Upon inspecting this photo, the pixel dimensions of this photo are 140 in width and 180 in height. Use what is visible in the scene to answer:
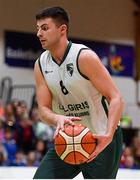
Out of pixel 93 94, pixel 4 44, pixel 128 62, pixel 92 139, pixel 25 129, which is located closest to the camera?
pixel 92 139

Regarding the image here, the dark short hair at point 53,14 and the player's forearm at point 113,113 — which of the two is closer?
the player's forearm at point 113,113

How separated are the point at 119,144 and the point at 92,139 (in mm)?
458

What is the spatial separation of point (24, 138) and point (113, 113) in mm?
7611

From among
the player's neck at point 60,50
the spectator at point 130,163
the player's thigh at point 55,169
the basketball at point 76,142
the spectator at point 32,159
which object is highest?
the player's neck at point 60,50

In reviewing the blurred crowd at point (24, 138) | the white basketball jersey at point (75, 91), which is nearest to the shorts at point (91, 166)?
the white basketball jersey at point (75, 91)

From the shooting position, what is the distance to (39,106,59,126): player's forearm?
3.54 meters

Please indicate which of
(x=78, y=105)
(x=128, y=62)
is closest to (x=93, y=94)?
(x=78, y=105)

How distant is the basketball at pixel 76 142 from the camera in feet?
10.9

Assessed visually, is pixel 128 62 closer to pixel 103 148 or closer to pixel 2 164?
pixel 2 164

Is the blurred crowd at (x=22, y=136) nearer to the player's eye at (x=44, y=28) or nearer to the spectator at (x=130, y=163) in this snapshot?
the spectator at (x=130, y=163)

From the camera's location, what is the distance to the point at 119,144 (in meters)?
3.74

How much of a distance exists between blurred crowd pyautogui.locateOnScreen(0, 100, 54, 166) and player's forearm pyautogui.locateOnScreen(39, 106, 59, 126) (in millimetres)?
5980

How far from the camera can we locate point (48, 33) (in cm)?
353

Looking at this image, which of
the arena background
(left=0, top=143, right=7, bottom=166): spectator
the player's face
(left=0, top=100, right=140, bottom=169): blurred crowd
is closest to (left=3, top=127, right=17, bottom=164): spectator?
(left=0, top=100, right=140, bottom=169): blurred crowd
